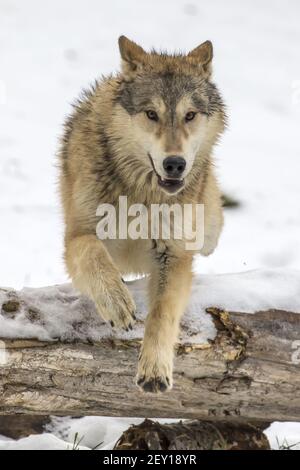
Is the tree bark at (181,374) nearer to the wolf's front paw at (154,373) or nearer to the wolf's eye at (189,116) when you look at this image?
the wolf's front paw at (154,373)

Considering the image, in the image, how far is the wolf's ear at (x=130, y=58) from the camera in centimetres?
497

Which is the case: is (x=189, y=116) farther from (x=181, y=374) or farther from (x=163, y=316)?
(x=181, y=374)

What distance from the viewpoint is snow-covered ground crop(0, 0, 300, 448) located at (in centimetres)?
862

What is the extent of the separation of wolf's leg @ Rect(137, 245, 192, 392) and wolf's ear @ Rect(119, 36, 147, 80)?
100 cm

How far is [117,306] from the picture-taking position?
14.4 feet

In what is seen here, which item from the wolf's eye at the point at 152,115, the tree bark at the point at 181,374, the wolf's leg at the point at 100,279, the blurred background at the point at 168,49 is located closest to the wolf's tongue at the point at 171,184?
the wolf's eye at the point at 152,115

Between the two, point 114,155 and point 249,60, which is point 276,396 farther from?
point 249,60

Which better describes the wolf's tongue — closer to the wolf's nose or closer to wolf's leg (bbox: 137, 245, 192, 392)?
the wolf's nose

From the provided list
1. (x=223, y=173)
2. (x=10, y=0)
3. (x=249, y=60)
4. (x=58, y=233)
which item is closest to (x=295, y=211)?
(x=223, y=173)

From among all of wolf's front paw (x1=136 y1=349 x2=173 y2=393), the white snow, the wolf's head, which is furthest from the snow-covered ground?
wolf's front paw (x1=136 y1=349 x2=173 y2=393)

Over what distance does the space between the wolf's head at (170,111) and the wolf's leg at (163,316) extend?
465 millimetres

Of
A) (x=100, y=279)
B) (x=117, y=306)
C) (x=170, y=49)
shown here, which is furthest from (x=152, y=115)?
(x=170, y=49)
